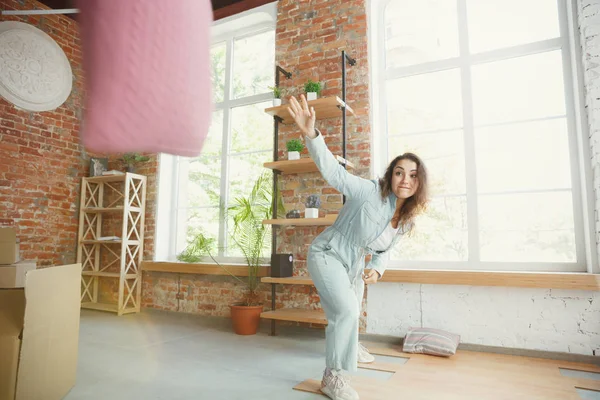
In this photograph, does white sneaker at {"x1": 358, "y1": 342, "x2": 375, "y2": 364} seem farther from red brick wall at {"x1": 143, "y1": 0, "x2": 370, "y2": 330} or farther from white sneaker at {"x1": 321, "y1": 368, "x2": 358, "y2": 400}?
red brick wall at {"x1": 143, "y1": 0, "x2": 370, "y2": 330}

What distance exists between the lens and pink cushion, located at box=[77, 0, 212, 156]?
56cm

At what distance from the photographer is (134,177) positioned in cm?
461

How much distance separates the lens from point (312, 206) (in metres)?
3.40

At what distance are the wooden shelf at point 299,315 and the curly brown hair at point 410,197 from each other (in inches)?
47.5

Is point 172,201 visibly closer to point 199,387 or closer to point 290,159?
point 290,159

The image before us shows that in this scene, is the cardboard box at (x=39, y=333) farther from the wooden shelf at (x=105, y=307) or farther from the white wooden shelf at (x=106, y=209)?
the white wooden shelf at (x=106, y=209)

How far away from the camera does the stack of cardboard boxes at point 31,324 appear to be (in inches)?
53.4

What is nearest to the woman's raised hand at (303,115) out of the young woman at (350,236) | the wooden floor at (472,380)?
the young woman at (350,236)

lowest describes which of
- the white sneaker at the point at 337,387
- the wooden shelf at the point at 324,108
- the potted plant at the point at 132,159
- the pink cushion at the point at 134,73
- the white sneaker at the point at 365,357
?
the white sneaker at the point at 365,357

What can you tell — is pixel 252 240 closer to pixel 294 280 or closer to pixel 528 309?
pixel 294 280

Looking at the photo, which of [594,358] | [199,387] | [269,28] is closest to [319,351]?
[199,387]

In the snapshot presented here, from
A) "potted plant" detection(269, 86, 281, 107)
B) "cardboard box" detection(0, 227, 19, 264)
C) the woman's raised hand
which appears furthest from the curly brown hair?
"potted plant" detection(269, 86, 281, 107)

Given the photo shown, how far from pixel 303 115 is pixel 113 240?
361 centimetres

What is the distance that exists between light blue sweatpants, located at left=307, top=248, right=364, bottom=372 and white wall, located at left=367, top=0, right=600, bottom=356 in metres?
1.32
